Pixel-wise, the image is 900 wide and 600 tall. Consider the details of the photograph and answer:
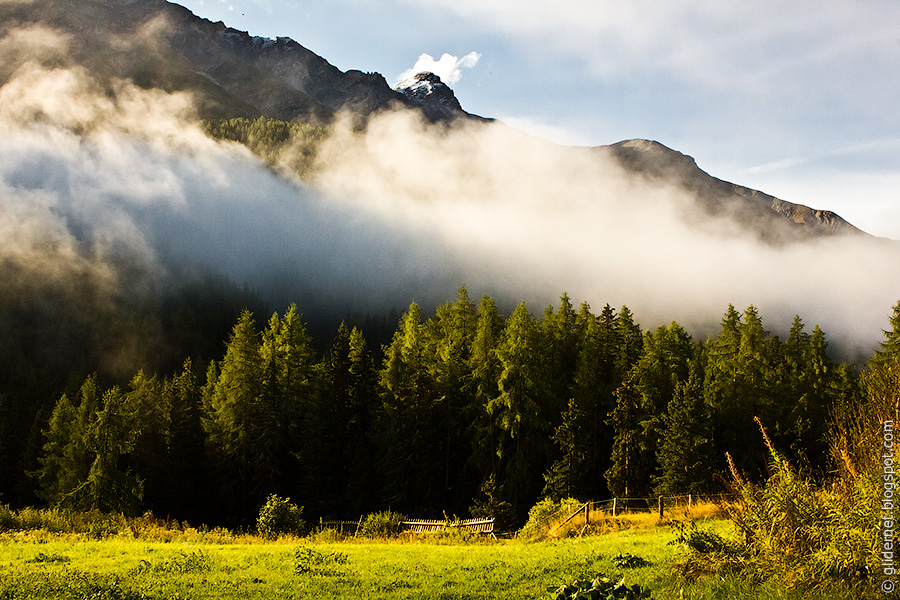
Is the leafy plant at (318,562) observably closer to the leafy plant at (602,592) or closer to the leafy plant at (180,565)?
the leafy plant at (180,565)

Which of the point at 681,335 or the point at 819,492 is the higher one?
the point at 681,335

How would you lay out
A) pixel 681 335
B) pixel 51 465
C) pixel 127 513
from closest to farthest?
pixel 127 513 < pixel 51 465 < pixel 681 335

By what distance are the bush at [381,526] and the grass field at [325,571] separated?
31.4 ft

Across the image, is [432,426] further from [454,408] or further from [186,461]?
[186,461]

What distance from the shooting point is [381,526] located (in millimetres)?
31062

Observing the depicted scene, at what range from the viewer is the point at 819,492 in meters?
10.9

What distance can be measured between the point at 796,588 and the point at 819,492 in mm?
1923

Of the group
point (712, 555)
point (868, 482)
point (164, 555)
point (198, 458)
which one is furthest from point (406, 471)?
point (868, 482)

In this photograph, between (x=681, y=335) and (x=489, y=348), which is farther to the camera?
(x=681, y=335)

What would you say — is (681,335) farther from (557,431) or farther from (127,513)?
(127,513)

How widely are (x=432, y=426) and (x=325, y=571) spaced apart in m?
34.7

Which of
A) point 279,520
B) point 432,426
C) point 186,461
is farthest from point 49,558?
point 186,461

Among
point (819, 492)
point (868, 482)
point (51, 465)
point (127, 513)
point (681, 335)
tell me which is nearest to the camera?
point (868, 482)

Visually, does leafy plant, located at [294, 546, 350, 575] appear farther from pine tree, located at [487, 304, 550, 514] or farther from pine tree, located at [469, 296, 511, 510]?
pine tree, located at [469, 296, 511, 510]
